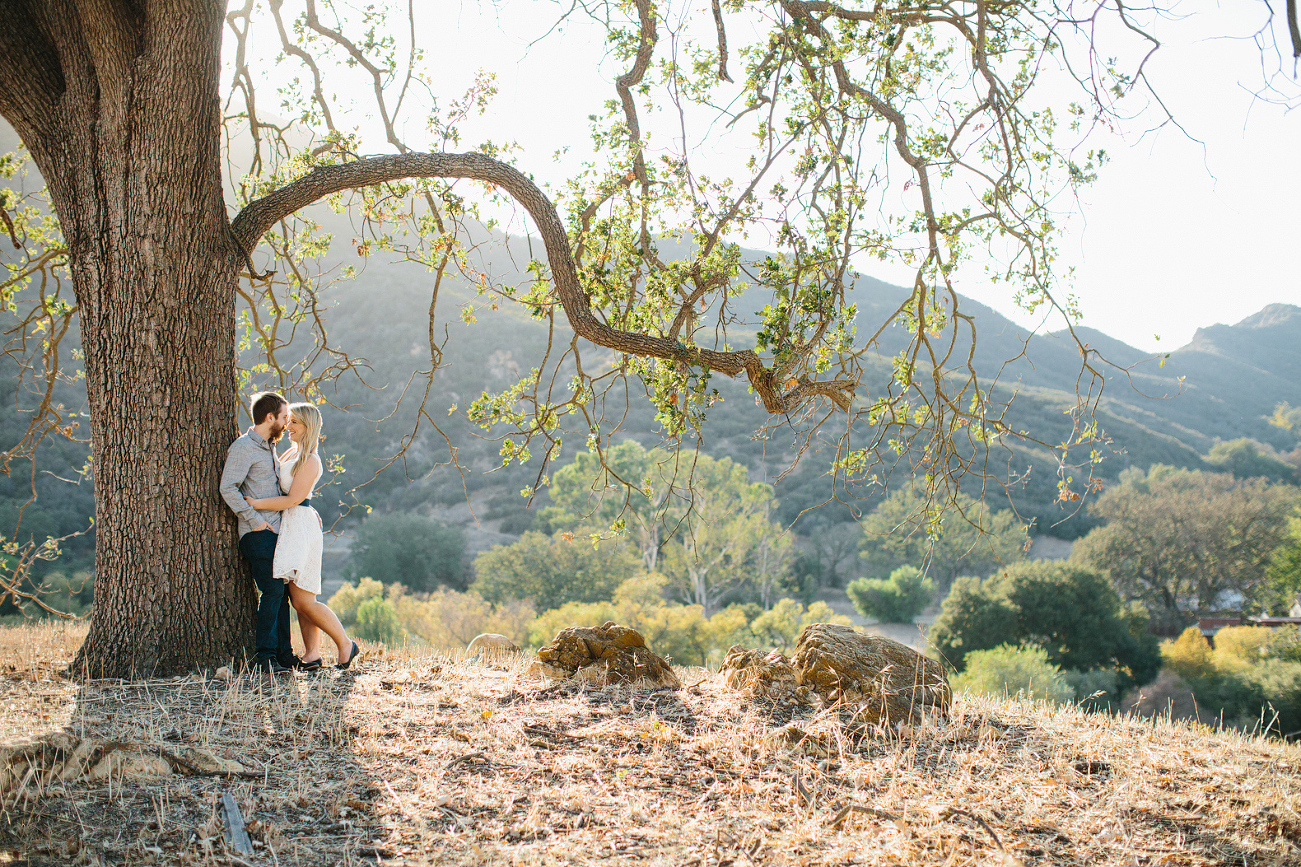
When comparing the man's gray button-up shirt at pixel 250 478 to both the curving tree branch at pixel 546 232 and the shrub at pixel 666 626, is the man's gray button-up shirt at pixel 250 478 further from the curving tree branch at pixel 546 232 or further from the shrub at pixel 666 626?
the shrub at pixel 666 626

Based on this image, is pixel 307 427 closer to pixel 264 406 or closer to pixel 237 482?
pixel 264 406

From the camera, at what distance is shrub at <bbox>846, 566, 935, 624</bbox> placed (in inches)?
1313

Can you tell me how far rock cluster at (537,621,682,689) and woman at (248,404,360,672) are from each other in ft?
4.06

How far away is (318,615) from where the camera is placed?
14.3 feet

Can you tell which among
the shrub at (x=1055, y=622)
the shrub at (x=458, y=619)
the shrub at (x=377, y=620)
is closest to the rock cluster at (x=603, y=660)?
the shrub at (x=458, y=619)

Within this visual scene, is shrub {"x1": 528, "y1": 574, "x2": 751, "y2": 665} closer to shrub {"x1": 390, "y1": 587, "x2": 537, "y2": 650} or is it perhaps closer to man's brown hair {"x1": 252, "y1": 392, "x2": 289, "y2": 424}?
shrub {"x1": 390, "y1": 587, "x2": 537, "y2": 650}

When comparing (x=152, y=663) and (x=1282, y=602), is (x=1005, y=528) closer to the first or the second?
(x=1282, y=602)

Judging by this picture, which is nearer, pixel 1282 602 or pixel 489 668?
pixel 489 668

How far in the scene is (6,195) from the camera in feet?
16.9

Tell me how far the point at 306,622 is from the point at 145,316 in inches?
75.6

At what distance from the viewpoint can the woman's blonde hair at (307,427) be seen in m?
4.20

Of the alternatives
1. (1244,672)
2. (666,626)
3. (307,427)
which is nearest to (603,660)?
(307,427)

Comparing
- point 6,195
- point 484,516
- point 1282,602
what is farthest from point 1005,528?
point 6,195

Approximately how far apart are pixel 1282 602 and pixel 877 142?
34.5 meters
